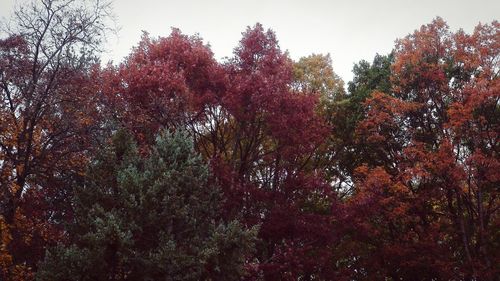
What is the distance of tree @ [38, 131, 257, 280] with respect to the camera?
40.1 ft

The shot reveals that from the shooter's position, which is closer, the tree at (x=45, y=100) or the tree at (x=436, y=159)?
the tree at (x=45, y=100)

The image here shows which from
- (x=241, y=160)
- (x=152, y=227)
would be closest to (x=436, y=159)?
(x=241, y=160)

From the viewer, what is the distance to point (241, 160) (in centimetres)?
1838

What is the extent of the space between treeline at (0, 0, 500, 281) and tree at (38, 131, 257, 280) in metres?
0.05

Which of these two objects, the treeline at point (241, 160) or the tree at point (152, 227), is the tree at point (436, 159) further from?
the tree at point (152, 227)

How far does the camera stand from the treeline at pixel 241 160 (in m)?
13.0

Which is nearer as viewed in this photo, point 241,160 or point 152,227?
point 152,227

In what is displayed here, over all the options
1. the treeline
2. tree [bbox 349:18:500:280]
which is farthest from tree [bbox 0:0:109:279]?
tree [bbox 349:18:500:280]

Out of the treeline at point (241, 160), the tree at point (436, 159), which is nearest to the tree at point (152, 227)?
the treeline at point (241, 160)

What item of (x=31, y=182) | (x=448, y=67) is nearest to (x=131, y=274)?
(x=31, y=182)

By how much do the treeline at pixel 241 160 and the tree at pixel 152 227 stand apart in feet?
0.17

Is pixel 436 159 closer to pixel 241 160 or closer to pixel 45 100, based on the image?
pixel 241 160

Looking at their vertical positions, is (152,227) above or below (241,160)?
below

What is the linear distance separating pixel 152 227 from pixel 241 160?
19.7 feet
